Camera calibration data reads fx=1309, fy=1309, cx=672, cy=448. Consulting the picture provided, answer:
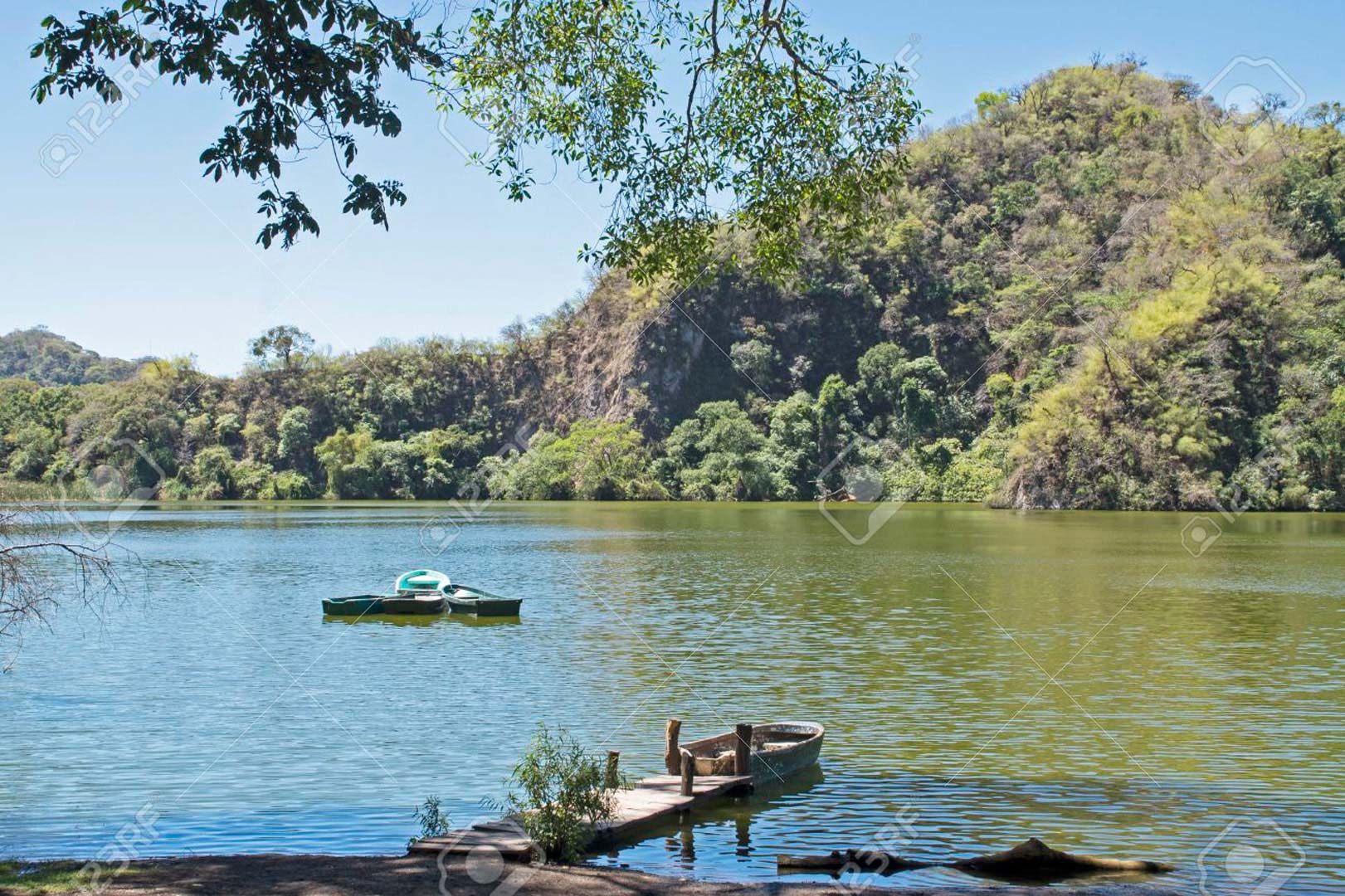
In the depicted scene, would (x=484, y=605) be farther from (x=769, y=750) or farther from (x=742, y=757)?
(x=742, y=757)

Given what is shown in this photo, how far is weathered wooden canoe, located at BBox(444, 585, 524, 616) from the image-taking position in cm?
3325

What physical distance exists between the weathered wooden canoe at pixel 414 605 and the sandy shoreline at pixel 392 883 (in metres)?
23.6

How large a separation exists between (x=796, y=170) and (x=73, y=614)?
2627 centimetres

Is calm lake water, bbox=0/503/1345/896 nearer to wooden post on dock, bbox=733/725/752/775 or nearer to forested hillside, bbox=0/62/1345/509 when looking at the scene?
wooden post on dock, bbox=733/725/752/775

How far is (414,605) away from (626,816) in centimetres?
2293

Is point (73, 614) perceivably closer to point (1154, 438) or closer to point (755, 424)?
point (1154, 438)

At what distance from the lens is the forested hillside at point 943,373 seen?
8644 cm

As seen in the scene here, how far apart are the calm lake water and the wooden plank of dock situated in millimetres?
255

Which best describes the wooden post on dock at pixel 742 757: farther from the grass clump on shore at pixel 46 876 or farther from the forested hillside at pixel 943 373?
the forested hillside at pixel 943 373

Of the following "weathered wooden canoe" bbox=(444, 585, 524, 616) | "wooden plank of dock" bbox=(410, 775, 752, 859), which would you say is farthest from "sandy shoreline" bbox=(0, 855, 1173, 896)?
"weathered wooden canoe" bbox=(444, 585, 524, 616)

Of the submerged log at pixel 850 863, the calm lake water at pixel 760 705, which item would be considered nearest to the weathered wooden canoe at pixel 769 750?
the calm lake water at pixel 760 705

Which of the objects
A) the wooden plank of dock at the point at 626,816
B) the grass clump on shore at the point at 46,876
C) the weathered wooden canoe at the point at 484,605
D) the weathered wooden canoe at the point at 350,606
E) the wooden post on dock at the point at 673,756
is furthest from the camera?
the weathered wooden canoe at the point at 350,606

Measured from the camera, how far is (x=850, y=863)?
1158 centimetres

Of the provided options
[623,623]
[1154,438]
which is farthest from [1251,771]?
[1154,438]
